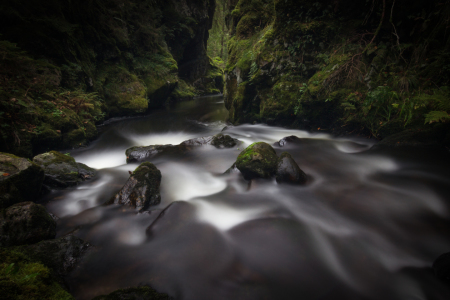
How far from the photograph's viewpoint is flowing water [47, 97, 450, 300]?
216 centimetres

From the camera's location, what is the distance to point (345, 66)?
5.78 metres

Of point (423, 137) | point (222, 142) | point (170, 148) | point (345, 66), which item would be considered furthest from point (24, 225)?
point (345, 66)

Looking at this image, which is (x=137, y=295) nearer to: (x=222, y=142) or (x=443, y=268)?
(x=443, y=268)

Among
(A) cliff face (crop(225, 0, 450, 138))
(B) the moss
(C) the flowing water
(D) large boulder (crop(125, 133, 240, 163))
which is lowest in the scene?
(C) the flowing water

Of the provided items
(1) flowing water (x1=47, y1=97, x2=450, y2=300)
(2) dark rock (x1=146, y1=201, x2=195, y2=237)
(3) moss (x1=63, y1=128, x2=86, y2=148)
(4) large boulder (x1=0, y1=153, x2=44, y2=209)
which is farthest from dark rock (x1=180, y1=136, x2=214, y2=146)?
(3) moss (x1=63, y1=128, x2=86, y2=148)

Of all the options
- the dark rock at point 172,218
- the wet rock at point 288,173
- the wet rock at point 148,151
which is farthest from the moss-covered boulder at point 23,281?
the wet rock at point 148,151

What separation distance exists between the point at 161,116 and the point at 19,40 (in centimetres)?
689

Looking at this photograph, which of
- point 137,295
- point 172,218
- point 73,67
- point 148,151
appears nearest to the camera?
point 137,295

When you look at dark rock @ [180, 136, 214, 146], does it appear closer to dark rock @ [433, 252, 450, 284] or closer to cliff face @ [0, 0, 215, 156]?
cliff face @ [0, 0, 215, 156]

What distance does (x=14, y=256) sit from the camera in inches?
61.7

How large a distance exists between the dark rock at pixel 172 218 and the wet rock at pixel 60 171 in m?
2.58

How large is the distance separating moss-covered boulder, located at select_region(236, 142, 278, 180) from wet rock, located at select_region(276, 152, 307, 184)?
0.15 meters

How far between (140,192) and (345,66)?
660cm

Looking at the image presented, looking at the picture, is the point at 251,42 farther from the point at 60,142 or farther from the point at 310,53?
the point at 60,142
